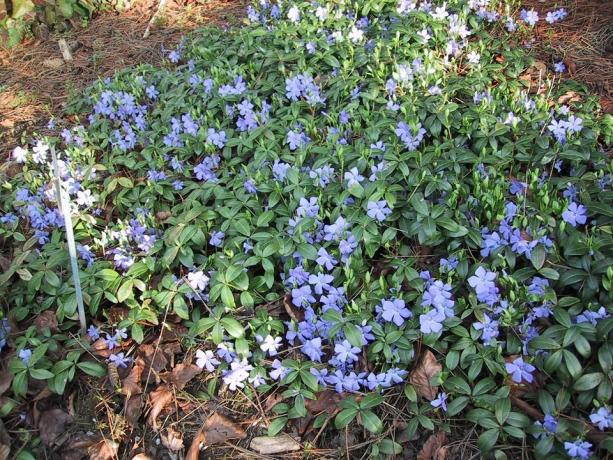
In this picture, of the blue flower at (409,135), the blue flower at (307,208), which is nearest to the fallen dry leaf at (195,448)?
the blue flower at (307,208)

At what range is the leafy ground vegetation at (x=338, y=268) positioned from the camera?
2.30 meters

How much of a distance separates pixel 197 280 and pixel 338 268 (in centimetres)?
69

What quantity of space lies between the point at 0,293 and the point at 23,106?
2.41 m

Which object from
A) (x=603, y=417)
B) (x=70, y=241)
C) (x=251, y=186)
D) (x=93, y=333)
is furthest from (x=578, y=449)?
(x=70, y=241)

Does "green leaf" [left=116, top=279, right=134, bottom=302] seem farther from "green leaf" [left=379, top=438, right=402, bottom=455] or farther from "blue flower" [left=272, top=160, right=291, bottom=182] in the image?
"green leaf" [left=379, top=438, right=402, bottom=455]

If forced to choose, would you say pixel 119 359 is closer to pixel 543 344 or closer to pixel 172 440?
pixel 172 440

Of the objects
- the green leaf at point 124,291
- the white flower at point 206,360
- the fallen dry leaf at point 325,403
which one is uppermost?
the green leaf at point 124,291

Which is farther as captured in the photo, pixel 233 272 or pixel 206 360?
pixel 233 272

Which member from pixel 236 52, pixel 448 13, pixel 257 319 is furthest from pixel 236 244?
pixel 448 13

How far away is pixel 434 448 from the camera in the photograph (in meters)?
2.23

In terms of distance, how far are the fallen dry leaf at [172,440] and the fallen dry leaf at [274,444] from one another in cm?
33

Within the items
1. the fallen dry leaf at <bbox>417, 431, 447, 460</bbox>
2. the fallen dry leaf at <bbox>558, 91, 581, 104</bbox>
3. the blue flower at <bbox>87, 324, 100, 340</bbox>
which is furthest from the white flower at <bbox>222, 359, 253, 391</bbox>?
the fallen dry leaf at <bbox>558, 91, 581, 104</bbox>

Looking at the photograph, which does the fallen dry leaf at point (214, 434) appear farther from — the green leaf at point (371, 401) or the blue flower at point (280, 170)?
the blue flower at point (280, 170)

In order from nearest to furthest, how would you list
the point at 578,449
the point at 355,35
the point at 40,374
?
1. the point at 578,449
2. the point at 40,374
3. the point at 355,35
